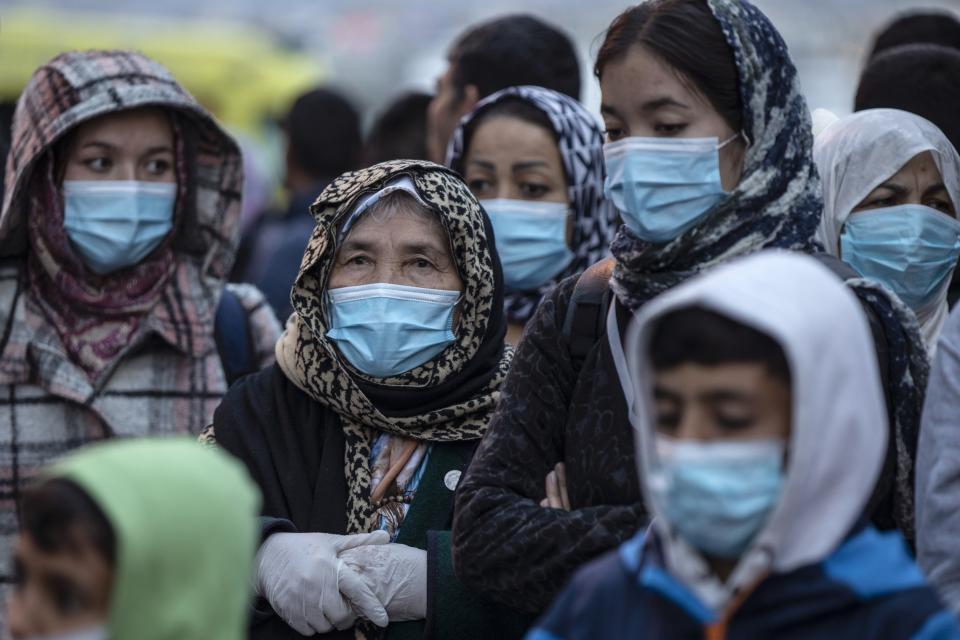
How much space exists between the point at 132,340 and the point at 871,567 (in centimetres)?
284

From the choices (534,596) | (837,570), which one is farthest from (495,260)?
(837,570)

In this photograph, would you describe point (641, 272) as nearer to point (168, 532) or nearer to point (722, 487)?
point (722, 487)

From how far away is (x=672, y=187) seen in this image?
12.1ft

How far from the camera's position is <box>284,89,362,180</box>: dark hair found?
27.3 ft

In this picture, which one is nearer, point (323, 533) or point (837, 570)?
point (837, 570)

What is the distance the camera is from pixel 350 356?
13.9ft

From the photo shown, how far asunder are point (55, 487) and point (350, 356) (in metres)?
1.76

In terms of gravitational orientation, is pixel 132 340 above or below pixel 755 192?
below

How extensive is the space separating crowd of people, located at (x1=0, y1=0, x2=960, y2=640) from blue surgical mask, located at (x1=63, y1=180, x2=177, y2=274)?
1cm

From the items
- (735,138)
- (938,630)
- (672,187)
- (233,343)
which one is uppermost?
(735,138)

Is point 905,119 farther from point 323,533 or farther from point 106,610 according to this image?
point 106,610

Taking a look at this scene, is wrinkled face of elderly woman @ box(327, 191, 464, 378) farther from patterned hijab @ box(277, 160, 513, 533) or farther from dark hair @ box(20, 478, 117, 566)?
dark hair @ box(20, 478, 117, 566)

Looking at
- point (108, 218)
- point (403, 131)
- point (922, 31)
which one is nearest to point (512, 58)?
point (922, 31)

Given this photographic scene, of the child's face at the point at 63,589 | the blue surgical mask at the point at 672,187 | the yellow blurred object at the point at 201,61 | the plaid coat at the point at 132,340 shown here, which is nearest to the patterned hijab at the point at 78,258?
the plaid coat at the point at 132,340
